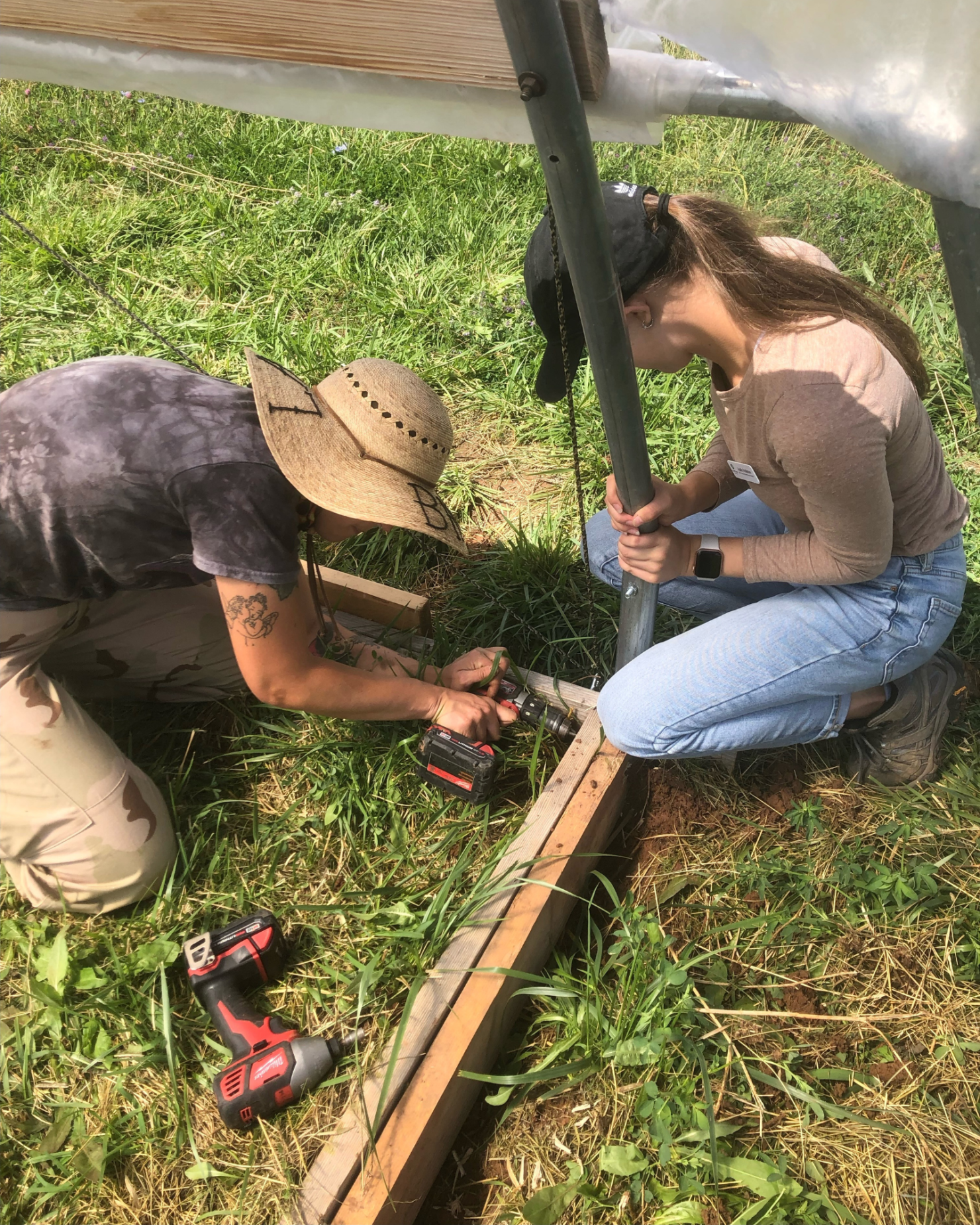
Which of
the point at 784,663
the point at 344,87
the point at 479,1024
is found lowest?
the point at 479,1024

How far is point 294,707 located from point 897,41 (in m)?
1.68

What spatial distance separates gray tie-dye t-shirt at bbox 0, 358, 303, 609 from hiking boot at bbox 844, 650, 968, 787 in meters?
1.51

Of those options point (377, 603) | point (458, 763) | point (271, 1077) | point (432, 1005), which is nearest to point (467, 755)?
point (458, 763)

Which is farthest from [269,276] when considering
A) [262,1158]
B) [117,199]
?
[262,1158]

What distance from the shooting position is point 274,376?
1.81m

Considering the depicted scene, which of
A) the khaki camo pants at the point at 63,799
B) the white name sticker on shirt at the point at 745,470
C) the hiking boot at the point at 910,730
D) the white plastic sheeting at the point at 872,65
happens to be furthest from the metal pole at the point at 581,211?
the khaki camo pants at the point at 63,799

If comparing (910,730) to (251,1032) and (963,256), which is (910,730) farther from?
(251,1032)

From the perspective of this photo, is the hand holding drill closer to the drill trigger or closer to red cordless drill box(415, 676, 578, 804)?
red cordless drill box(415, 676, 578, 804)

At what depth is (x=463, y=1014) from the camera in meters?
1.71

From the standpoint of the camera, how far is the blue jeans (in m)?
1.91

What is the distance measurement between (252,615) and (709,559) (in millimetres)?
1024

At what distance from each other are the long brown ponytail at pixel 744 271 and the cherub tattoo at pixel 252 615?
3.32 ft

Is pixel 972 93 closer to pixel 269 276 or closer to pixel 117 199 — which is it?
pixel 269 276

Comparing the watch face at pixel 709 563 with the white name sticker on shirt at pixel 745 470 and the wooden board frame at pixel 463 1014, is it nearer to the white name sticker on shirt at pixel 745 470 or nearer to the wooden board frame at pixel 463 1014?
the white name sticker on shirt at pixel 745 470
